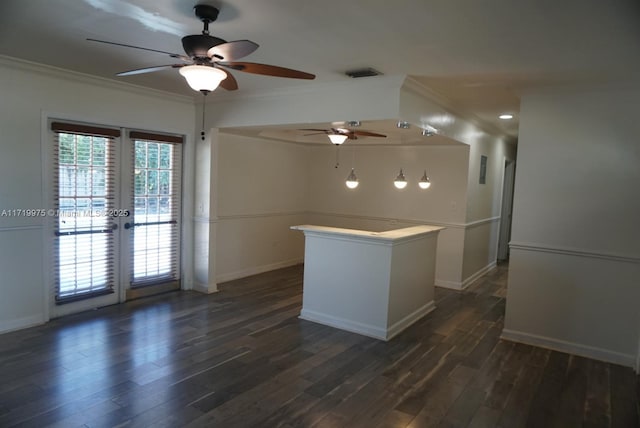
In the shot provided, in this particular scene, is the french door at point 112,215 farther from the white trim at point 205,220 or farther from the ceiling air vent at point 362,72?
the ceiling air vent at point 362,72

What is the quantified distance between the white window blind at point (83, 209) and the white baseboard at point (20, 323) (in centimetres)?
25

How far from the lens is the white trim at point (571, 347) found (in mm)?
3770

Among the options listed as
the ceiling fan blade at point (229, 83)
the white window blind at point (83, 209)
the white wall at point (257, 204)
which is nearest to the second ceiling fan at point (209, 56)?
the ceiling fan blade at point (229, 83)

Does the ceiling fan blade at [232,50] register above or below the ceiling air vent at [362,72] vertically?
below

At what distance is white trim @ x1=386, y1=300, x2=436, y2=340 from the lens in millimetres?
4203

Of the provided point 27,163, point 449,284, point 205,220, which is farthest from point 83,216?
point 449,284

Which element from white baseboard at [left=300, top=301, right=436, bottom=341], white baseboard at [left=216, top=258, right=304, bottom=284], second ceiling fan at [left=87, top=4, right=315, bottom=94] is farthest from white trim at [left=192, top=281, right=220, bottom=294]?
second ceiling fan at [left=87, top=4, right=315, bottom=94]

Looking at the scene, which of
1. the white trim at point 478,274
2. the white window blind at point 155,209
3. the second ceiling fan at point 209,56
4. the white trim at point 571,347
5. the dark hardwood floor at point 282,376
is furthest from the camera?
the white trim at point 478,274

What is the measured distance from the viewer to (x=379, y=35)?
280 centimetres

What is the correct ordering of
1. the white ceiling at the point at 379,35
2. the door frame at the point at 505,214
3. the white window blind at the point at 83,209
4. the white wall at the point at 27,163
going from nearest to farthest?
the white ceiling at the point at 379,35 → the white wall at the point at 27,163 → the white window blind at the point at 83,209 → the door frame at the point at 505,214

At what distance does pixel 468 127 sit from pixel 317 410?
15.0 ft

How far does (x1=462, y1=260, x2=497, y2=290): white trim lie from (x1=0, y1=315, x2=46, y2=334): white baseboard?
5403mm

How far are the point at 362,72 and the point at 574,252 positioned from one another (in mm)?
2623

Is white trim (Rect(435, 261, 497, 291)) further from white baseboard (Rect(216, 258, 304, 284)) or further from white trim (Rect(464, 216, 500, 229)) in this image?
white baseboard (Rect(216, 258, 304, 284))
